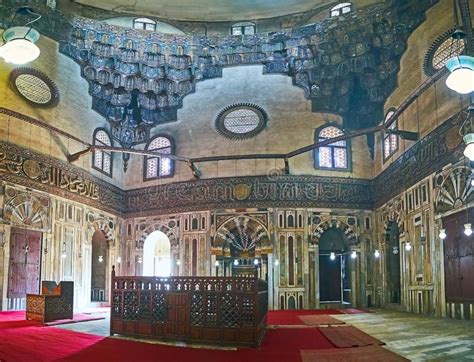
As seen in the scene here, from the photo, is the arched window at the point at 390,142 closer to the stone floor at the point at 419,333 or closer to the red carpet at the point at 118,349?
the stone floor at the point at 419,333

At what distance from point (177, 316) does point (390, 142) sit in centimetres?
1153

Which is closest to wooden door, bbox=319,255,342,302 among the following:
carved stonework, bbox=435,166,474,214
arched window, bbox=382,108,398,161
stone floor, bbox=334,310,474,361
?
arched window, bbox=382,108,398,161

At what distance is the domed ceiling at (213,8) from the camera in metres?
19.8

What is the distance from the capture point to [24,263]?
1526 centimetres

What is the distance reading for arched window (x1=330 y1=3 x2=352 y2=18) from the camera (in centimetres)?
1922

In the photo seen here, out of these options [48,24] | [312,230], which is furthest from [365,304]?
[48,24]

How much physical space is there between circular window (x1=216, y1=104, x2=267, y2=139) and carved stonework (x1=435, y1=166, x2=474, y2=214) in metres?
8.21

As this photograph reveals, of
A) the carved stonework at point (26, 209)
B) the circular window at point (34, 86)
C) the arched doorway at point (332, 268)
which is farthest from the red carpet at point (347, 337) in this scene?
the circular window at point (34, 86)

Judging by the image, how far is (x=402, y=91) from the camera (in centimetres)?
1700

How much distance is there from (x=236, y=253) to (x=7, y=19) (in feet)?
36.9

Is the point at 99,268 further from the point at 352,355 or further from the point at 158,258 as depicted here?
the point at 352,355

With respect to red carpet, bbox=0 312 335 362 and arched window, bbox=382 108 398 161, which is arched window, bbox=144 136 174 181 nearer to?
arched window, bbox=382 108 398 161

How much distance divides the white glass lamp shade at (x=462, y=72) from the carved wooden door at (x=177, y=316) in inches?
235

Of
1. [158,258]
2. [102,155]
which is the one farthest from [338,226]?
[102,155]
